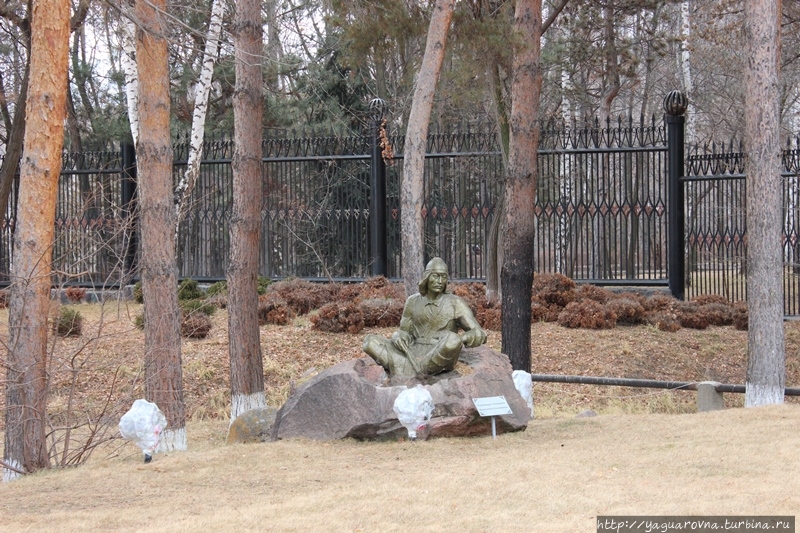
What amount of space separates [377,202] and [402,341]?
23.9ft

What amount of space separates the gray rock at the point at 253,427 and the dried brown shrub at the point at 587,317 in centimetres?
574

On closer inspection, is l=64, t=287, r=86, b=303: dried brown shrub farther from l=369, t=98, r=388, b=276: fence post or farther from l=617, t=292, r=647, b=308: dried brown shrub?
l=617, t=292, r=647, b=308: dried brown shrub

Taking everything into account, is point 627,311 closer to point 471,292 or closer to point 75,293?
point 471,292

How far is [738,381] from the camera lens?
1159 cm

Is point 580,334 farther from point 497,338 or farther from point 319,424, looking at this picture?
point 319,424

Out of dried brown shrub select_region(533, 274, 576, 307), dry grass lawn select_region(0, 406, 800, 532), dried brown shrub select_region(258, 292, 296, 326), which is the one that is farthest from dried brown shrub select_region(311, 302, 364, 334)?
dry grass lawn select_region(0, 406, 800, 532)

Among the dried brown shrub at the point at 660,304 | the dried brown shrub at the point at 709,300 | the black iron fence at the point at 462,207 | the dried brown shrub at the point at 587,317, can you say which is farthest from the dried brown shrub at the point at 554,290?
the dried brown shrub at the point at 709,300

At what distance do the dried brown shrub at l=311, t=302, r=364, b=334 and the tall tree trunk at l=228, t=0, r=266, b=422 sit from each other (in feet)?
10.9

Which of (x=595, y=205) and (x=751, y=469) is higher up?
(x=595, y=205)

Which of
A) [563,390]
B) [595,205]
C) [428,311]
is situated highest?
[595,205]

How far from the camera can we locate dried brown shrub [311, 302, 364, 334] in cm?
1271

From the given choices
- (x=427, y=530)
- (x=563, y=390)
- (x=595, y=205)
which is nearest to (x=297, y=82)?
(x=595, y=205)

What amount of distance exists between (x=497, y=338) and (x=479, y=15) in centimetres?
433

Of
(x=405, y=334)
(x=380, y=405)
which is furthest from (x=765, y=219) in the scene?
(x=380, y=405)
